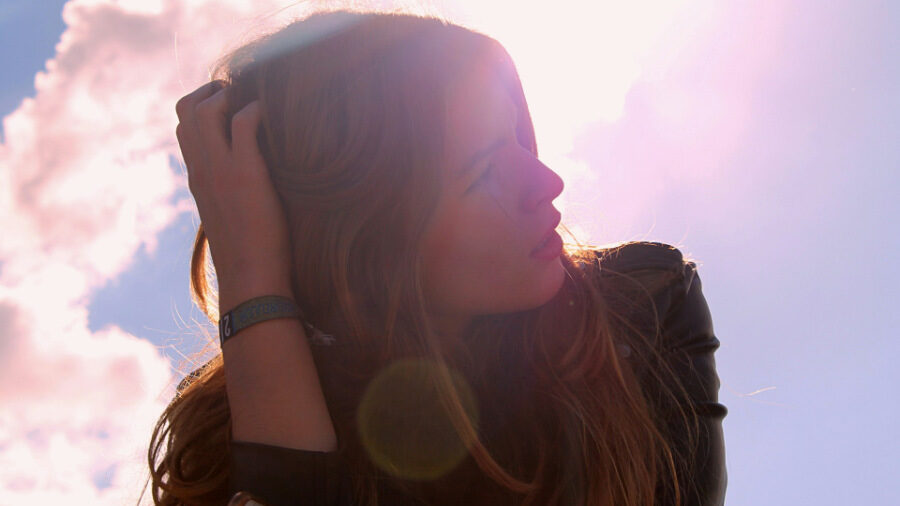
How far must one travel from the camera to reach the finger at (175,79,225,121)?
322cm

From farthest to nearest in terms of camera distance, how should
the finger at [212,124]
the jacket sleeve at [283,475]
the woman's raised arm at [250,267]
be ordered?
the finger at [212,124] < the woman's raised arm at [250,267] < the jacket sleeve at [283,475]

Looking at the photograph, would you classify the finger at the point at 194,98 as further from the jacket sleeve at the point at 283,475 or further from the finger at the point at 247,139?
the jacket sleeve at the point at 283,475

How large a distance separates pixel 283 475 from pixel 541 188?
1411 millimetres

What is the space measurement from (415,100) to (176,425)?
1693mm

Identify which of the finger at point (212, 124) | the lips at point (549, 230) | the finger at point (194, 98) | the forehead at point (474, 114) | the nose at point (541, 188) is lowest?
the lips at point (549, 230)

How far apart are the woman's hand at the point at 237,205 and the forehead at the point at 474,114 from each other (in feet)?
2.53

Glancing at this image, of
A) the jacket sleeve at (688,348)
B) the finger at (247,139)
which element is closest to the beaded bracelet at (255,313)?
the finger at (247,139)

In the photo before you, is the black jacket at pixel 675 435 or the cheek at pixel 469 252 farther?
the cheek at pixel 469 252

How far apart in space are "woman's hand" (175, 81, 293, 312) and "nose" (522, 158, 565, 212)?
100 cm

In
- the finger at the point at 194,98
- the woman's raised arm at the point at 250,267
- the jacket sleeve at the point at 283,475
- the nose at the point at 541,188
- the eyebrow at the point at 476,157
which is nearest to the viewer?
the jacket sleeve at the point at 283,475

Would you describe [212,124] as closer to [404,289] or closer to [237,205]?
[237,205]

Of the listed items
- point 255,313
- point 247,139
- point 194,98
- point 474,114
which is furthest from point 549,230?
point 194,98

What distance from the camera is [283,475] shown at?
8.18 ft

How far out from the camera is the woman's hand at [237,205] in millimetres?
2826
